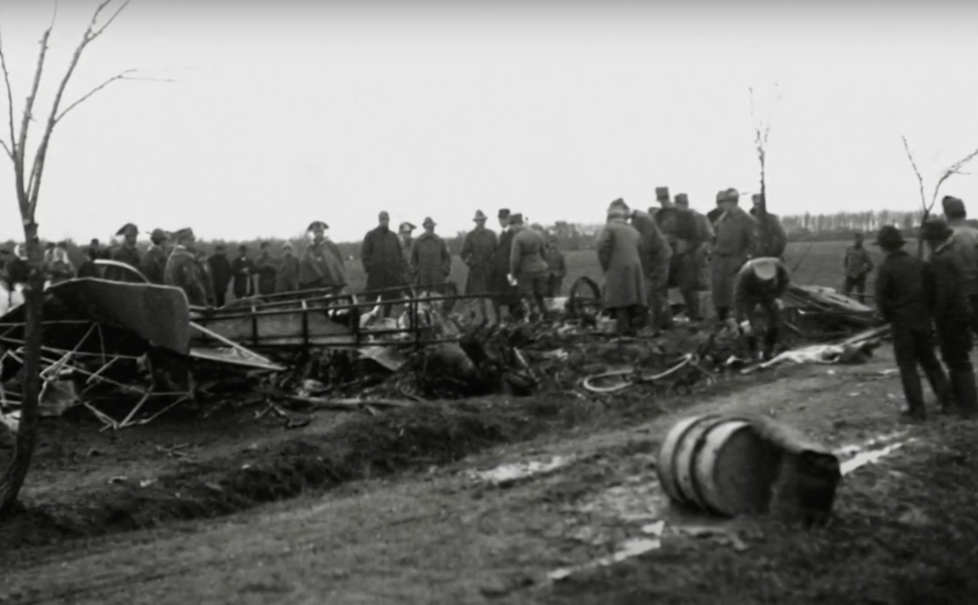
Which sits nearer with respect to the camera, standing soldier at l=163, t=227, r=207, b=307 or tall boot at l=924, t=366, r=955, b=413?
tall boot at l=924, t=366, r=955, b=413

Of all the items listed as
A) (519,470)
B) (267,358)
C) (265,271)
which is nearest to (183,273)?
(267,358)

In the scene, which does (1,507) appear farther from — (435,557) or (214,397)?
(214,397)

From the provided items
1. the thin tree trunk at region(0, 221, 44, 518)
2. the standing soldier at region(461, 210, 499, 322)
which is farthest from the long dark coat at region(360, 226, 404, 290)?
the thin tree trunk at region(0, 221, 44, 518)

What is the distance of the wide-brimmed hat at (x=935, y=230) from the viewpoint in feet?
36.4

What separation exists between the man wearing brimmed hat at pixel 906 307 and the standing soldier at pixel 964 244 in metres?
0.65

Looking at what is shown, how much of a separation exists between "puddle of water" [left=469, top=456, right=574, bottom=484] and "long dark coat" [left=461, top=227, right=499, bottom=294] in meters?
10.5

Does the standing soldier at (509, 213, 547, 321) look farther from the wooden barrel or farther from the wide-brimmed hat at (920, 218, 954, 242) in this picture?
the wooden barrel

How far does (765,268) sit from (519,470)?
579cm

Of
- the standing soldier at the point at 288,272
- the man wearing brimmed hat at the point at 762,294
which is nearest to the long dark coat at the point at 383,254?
the standing soldier at the point at 288,272

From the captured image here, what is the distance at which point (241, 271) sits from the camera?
24.5 metres

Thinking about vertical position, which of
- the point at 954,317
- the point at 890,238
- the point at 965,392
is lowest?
the point at 965,392

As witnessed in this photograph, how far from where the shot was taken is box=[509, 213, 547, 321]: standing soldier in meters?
18.3

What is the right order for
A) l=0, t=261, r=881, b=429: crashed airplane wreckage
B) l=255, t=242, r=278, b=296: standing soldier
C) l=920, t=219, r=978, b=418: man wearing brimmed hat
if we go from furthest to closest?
l=255, t=242, r=278, b=296: standing soldier < l=0, t=261, r=881, b=429: crashed airplane wreckage < l=920, t=219, r=978, b=418: man wearing brimmed hat

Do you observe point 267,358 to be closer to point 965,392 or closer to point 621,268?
point 621,268
